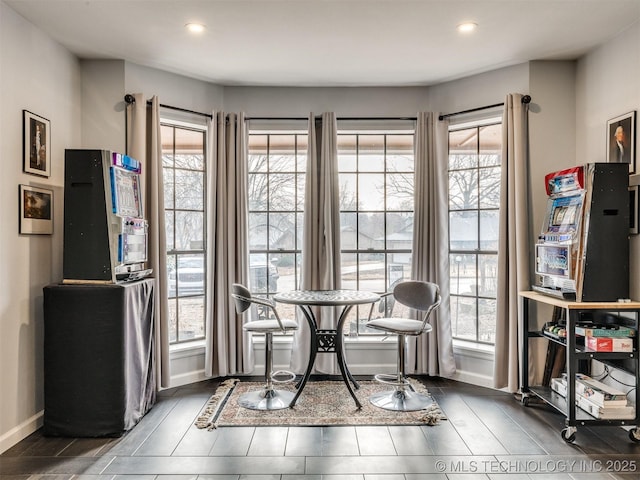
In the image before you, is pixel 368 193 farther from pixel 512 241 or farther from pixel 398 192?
pixel 512 241

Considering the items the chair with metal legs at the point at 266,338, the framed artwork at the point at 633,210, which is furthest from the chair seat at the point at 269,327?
the framed artwork at the point at 633,210

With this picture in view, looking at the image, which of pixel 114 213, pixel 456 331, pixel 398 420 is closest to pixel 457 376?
pixel 456 331

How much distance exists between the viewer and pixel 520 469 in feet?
9.00

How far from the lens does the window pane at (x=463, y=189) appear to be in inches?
175

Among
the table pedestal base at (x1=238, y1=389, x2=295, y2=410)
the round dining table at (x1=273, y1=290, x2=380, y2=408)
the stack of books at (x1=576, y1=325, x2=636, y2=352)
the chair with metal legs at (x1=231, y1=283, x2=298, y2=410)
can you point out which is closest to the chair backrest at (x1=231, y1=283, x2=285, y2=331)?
the chair with metal legs at (x1=231, y1=283, x2=298, y2=410)

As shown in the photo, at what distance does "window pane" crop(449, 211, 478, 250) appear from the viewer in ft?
14.6

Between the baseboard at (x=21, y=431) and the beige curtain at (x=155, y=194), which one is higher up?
the beige curtain at (x=155, y=194)

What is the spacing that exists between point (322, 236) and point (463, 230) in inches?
53.7

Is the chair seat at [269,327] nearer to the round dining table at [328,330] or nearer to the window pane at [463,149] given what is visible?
the round dining table at [328,330]

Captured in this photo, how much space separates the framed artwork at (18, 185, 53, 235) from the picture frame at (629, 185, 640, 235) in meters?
4.22

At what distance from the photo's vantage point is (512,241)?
13.2 feet

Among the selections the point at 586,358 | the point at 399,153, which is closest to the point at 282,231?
the point at 399,153

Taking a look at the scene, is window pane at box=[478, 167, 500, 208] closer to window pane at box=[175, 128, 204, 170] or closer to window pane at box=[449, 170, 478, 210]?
window pane at box=[449, 170, 478, 210]

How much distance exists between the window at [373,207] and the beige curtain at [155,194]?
68.3 inches
